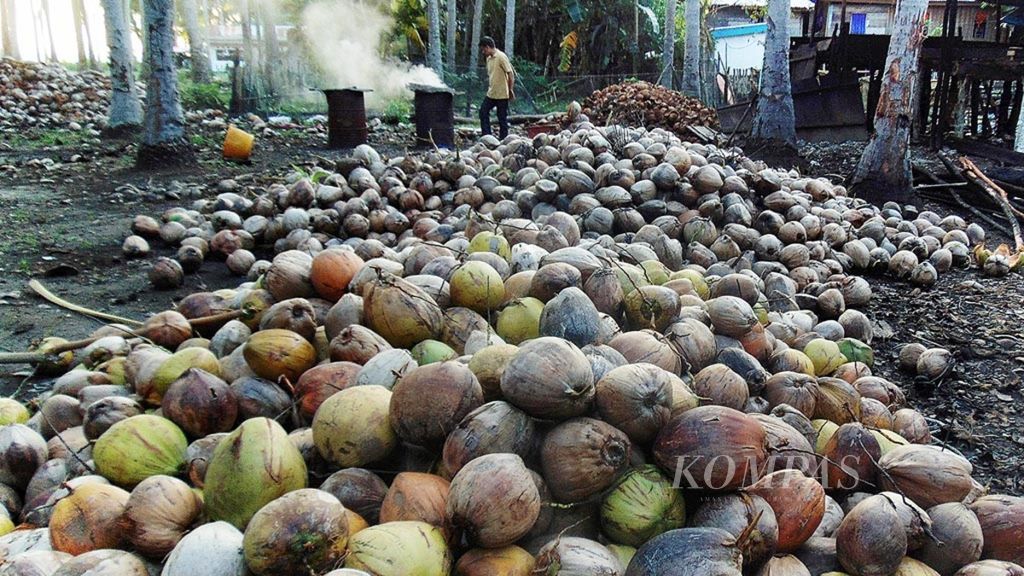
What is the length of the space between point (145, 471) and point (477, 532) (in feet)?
4.12

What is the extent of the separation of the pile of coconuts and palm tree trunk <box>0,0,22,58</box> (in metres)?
35.1

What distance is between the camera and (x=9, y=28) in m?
31.7

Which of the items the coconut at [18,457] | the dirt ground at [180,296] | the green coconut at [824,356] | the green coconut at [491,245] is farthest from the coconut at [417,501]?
the dirt ground at [180,296]

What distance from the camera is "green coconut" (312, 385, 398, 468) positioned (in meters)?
2.18

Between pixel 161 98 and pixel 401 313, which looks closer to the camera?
pixel 401 313

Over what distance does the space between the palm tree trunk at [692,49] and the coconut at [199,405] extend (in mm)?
16738

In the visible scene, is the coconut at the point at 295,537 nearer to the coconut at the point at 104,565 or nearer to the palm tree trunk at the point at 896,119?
the coconut at the point at 104,565

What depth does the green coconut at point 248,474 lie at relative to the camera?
1947mm

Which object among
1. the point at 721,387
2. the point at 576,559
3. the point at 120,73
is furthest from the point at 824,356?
the point at 120,73

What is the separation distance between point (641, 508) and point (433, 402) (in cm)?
66

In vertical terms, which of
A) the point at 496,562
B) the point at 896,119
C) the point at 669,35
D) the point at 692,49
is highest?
the point at 669,35

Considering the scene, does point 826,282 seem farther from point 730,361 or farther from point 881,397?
point 730,361

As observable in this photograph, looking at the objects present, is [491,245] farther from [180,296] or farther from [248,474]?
[180,296]

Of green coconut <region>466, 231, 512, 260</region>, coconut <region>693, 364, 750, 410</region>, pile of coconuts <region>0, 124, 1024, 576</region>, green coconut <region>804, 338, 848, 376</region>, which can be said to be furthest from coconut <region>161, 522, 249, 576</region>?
green coconut <region>804, 338, 848, 376</region>
